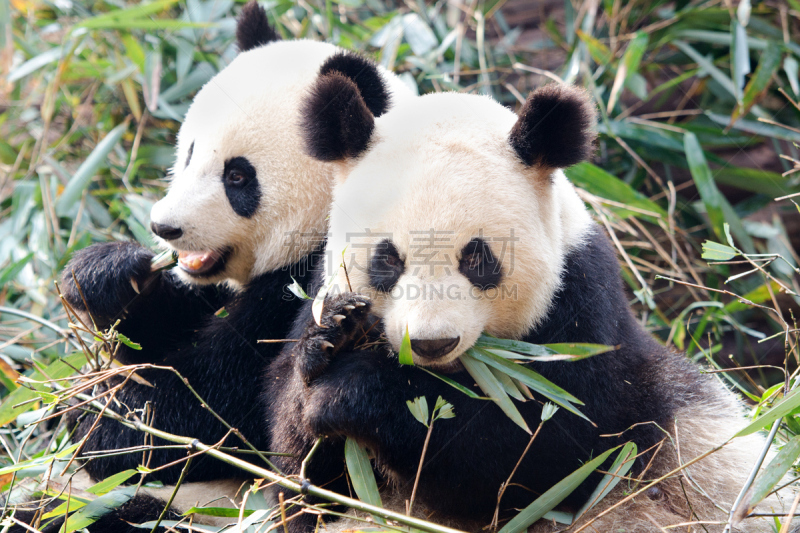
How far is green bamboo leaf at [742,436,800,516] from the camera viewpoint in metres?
1.47

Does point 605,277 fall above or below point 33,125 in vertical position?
above

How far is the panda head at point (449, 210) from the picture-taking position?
1.57m

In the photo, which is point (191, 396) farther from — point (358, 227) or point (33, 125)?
point (33, 125)

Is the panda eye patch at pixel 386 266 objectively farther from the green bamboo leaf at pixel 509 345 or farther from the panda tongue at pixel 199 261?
the panda tongue at pixel 199 261

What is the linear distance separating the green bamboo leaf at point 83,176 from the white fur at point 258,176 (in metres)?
1.40

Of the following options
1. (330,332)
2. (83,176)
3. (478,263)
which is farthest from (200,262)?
(83,176)

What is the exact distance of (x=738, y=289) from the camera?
352cm

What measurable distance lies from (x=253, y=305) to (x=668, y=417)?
1390 millimetres

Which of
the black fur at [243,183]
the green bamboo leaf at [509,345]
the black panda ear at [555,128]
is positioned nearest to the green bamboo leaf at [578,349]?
the green bamboo leaf at [509,345]

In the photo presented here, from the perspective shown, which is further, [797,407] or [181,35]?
[181,35]

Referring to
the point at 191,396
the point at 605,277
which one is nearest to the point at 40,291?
the point at 191,396

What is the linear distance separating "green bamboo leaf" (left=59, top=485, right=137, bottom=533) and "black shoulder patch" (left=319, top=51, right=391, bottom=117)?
4.69 ft

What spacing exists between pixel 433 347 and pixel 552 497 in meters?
0.59

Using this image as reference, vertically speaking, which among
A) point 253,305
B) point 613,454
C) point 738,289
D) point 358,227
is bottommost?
point 738,289
